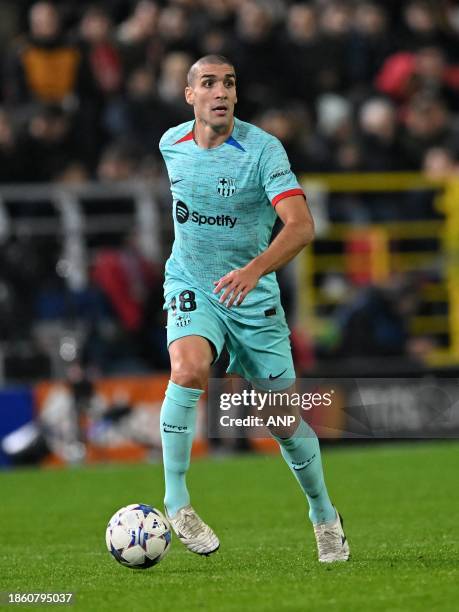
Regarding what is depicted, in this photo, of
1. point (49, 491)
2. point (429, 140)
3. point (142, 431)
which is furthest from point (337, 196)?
point (49, 491)

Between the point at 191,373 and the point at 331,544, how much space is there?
3.69 feet

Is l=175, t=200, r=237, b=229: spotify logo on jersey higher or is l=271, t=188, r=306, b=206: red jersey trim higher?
l=271, t=188, r=306, b=206: red jersey trim

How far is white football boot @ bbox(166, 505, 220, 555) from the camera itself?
6.92 m

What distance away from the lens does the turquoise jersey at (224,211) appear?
23.5 feet

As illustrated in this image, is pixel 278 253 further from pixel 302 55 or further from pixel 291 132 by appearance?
pixel 302 55

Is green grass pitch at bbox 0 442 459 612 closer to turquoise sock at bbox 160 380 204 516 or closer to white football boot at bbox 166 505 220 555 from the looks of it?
white football boot at bbox 166 505 220 555

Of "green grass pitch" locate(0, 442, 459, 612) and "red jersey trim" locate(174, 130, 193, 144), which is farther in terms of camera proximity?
"red jersey trim" locate(174, 130, 193, 144)

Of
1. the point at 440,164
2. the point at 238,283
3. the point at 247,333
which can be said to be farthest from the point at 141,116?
the point at 238,283

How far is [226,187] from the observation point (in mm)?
7148

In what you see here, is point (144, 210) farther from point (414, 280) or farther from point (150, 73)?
point (414, 280)

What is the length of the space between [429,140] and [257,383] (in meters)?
10.5

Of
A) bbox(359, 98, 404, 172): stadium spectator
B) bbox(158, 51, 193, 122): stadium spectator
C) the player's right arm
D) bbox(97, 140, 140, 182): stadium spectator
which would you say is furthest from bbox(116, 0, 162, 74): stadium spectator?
the player's right arm

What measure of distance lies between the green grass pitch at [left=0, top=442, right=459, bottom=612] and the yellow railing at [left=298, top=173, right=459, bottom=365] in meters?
2.52

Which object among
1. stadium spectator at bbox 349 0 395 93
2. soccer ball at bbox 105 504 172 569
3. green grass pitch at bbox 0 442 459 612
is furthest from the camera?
stadium spectator at bbox 349 0 395 93
